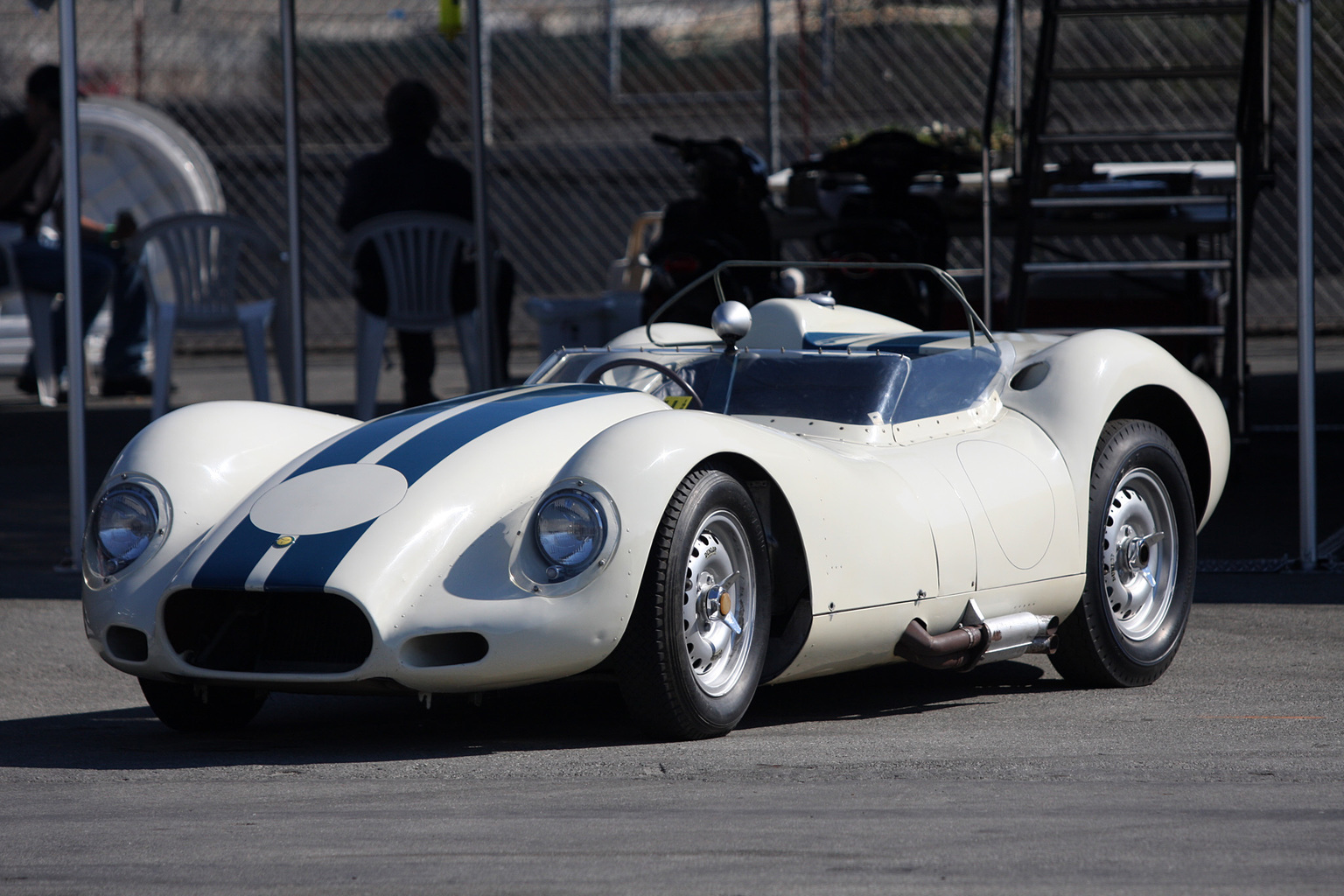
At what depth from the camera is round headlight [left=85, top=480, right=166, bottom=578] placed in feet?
13.7

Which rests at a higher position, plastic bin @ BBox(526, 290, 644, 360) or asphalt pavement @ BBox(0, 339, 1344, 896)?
plastic bin @ BBox(526, 290, 644, 360)

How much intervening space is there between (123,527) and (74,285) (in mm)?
2934

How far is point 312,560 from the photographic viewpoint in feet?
12.7

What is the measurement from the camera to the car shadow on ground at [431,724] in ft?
13.3

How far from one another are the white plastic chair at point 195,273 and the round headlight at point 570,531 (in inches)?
235

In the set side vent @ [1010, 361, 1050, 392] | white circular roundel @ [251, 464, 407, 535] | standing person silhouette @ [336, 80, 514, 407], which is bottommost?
white circular roundel @ [251, 464, 407, 535]

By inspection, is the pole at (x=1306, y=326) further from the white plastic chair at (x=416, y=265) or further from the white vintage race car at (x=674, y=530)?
the white plastic chair at (x=416, y=265)

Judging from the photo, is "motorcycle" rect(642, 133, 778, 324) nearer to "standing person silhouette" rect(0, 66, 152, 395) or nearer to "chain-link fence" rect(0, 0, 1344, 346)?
"chain-link fence" rect(0, 0, 1344, 346)

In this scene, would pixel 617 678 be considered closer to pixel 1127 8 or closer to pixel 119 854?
pixel 119 854

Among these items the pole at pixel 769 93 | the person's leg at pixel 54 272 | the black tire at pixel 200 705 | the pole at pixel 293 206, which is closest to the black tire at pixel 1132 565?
the black tire at pixel 200 705

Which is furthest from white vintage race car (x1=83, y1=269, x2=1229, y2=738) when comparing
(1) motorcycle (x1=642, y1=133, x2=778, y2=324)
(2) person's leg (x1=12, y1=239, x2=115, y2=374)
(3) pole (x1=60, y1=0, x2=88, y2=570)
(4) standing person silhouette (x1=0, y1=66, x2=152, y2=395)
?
(2) person's leg (x1=12, y1=239, x2=115, y2=374)

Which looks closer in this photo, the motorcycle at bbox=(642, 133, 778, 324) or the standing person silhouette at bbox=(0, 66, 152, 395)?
the motorcycle at bbox=(642, 133, 778, 324)


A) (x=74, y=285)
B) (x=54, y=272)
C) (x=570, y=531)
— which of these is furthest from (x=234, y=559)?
Answer: (x=54, y=272)

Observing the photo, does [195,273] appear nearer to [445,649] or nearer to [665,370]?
[665,370]
